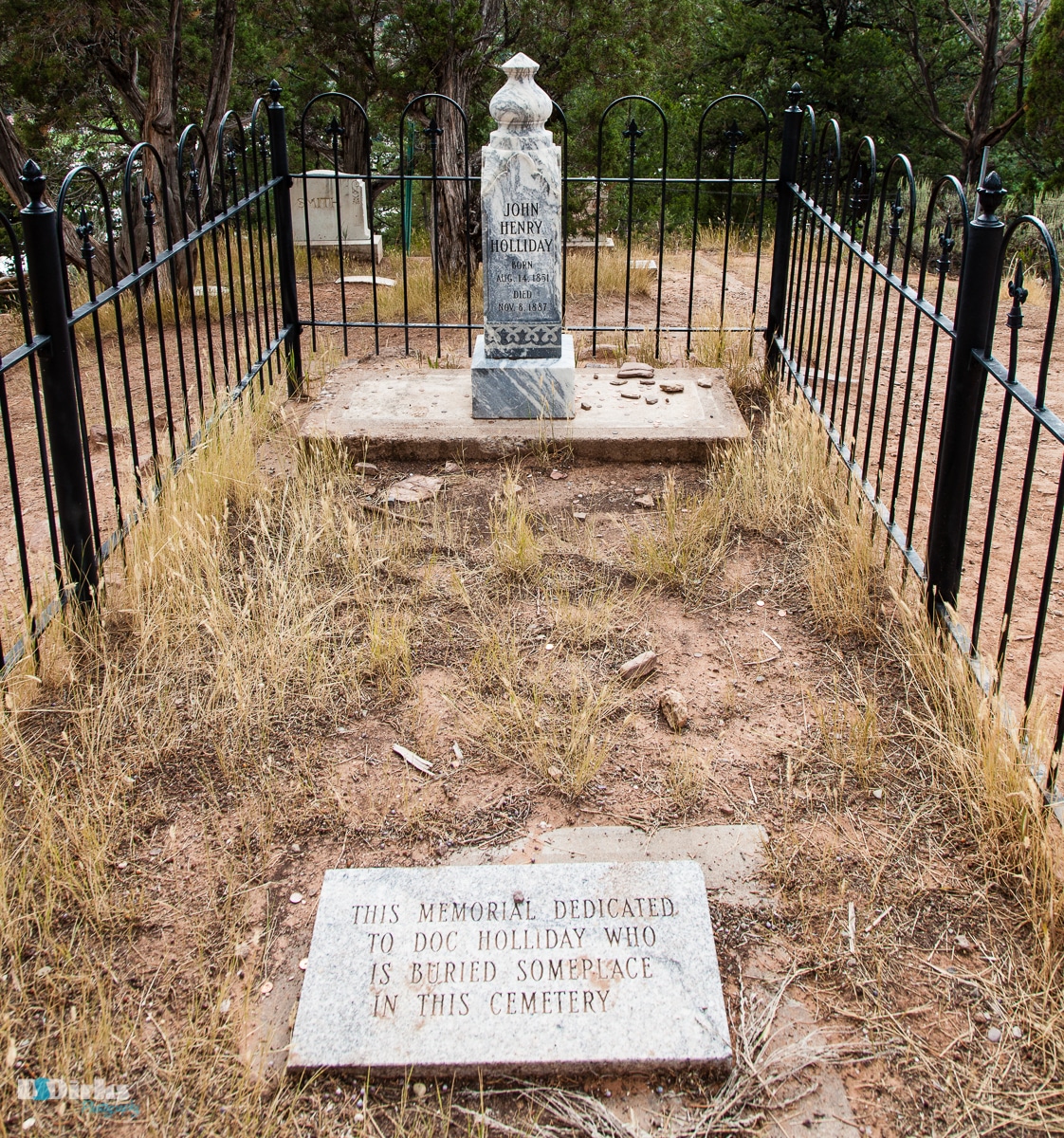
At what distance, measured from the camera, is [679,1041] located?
2.34m

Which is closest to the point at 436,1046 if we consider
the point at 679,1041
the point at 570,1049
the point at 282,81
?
the point at 570,1049

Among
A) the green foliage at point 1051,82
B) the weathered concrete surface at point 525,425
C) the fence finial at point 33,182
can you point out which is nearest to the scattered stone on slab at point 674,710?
the weathered concrete surface at point 525,425

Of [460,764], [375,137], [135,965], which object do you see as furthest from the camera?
[375,137]

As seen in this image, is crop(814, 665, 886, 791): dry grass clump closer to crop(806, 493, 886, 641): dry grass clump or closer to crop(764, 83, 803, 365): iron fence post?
crop(806, 493, 886, 641): dry grass clump

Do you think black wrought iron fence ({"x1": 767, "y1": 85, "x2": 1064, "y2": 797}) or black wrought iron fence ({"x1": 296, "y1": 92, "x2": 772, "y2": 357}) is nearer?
black wrought iron fence ({"x1": 767, "y1": 85, "x2": 1064, "y2": 797})

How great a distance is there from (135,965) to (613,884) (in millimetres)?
1071

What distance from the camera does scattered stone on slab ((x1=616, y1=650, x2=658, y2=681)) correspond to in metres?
3.66

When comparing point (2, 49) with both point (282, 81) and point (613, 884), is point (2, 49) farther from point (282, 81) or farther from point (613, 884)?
point (613, 884)

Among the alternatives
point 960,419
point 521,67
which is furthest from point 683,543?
point 521,67

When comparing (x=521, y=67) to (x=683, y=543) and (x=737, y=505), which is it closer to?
(x=737, y=505)

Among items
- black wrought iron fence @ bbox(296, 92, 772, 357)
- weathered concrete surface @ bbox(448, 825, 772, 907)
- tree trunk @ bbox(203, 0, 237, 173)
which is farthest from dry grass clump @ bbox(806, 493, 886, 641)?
tree trunk @ bbox(203, 0, 237, 173)

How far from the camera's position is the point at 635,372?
6277mm

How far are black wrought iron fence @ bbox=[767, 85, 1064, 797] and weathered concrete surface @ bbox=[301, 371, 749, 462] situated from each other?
1.67ft

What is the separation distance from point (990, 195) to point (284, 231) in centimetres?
410
